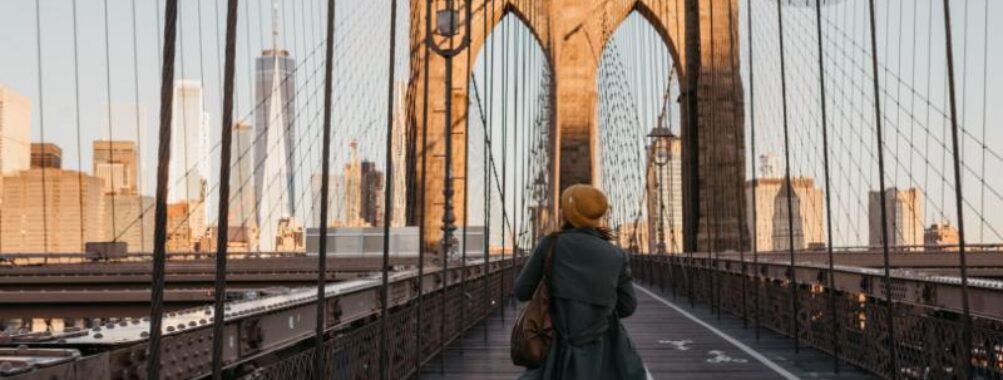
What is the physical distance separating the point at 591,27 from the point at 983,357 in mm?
35707

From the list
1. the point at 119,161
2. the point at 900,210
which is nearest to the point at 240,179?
the point at 119,161

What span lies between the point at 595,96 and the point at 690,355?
30.3m

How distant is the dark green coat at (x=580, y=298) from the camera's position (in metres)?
3.91

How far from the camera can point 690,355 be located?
10.7 meters

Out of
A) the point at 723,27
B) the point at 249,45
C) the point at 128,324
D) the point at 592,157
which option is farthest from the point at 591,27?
the point at 128,324

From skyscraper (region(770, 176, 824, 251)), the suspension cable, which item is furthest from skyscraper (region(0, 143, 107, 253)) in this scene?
skyscraper (region(770, 176, 824, 251))

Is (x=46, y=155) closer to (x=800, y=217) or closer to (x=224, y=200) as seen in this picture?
(x=224, y=200)

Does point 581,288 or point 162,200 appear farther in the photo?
point 581,288

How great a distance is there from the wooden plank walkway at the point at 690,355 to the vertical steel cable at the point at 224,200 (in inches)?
226

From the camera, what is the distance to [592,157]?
131ft

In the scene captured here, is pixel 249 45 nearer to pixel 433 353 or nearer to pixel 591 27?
pixel 433 353

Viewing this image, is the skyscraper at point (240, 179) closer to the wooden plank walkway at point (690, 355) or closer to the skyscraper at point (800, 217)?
the wooden plank walkway at point (690, 355)

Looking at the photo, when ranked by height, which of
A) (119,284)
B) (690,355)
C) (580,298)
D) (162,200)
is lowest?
(690,355)

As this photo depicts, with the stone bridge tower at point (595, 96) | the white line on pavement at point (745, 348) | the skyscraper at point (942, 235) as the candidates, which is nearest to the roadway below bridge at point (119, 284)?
the white line on pavement at point (745, 348)
